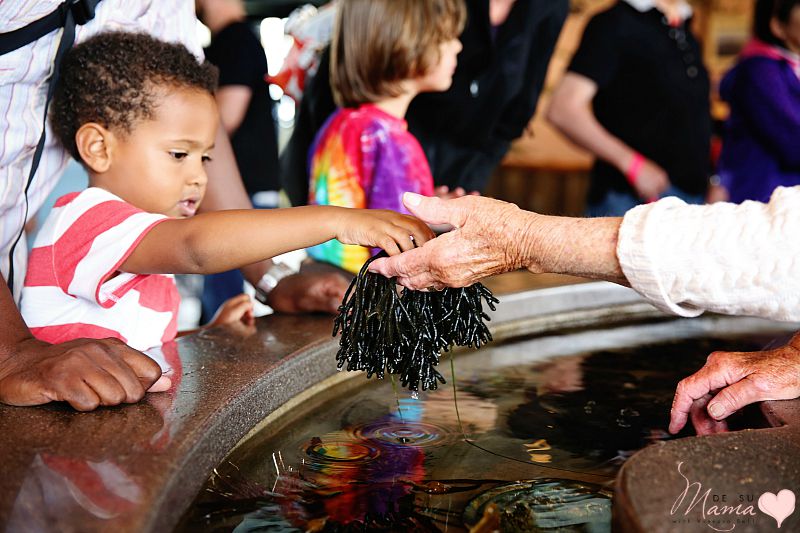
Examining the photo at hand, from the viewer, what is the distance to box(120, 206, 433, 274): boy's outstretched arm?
1559 mm

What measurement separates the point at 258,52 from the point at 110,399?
110 inches

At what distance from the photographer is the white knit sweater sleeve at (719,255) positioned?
1.38 m

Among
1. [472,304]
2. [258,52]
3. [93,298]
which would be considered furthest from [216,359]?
[258,52]

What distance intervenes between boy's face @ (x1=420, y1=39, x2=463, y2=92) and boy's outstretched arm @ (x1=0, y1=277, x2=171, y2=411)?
1.63 meters

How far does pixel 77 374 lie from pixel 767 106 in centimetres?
304

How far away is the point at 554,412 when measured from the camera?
1.81 meters

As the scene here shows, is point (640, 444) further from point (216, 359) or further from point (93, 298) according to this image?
point (93, 298)

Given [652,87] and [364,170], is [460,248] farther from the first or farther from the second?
[652,87]

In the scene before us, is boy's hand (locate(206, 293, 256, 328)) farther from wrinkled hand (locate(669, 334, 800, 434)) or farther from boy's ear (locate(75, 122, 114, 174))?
wrinkled hand (locate(669, 334, 800, 434))

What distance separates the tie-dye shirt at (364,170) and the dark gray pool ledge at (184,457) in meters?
0.94

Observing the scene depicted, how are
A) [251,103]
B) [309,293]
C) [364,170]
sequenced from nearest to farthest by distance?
[309,293] < [364,170] < [251,103]

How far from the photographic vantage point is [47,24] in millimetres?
1804

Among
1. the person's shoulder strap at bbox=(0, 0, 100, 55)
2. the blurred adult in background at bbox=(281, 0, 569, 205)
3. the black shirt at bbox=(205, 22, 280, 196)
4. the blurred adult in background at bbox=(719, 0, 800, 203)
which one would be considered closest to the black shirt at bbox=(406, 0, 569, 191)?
the blurred adult in background at bbox=(281, 0, 569, 205)

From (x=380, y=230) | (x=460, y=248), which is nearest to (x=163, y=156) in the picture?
(x=380, y=230)
